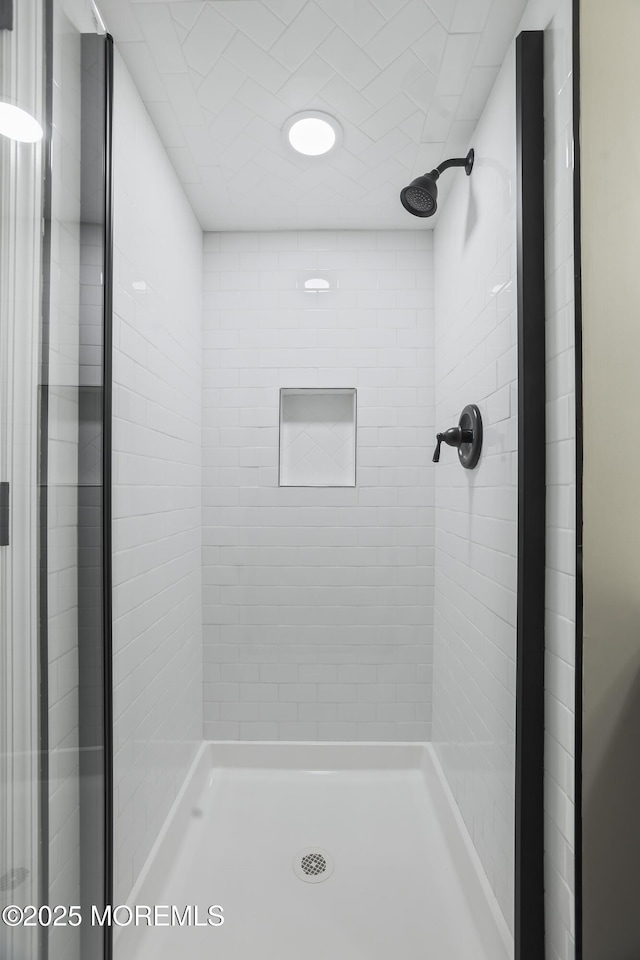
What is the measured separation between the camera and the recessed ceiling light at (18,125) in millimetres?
871

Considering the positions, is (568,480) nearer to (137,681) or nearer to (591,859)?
(591,859)

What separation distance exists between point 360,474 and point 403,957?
1599 mm

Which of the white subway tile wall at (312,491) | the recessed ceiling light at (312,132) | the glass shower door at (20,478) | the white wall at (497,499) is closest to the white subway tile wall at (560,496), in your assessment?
the white wall at (497,499)

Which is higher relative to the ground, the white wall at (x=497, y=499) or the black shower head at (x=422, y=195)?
the black shower head at (x=422, y=195)

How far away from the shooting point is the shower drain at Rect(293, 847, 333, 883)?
1646mm

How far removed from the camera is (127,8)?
4.04 feet

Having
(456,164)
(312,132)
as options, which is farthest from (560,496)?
(312,132)

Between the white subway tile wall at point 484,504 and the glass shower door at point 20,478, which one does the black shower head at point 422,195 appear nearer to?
the white subway tile wall at point 484,504

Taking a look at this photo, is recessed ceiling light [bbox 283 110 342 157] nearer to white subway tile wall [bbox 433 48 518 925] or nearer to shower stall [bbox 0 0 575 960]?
shower stall [bbox 0 0 575 960]

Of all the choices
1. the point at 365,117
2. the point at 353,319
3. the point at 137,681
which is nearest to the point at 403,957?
the point at 137,681

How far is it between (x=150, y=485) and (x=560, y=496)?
3.87 ft

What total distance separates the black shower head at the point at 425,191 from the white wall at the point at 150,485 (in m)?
0.80

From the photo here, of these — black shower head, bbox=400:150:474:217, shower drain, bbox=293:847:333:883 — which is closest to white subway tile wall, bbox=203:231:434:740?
shower drain, bbox=293:847:333:883

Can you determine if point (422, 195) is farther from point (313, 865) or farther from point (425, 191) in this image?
point (313, 865)
